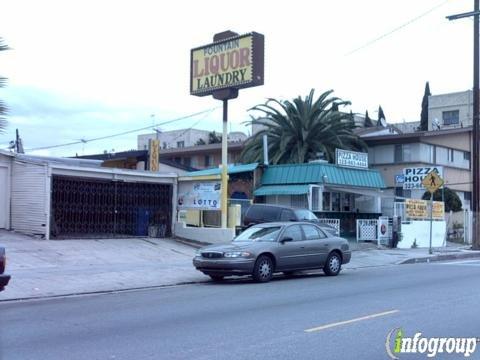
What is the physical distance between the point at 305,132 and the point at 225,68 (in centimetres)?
1667

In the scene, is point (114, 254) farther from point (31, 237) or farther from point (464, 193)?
point (464, 193)

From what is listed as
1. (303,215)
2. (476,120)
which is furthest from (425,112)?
(303,215)

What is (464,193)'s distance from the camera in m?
40.0

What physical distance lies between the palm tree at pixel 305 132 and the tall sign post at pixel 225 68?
14872 mm

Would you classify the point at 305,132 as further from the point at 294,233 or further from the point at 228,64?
the point at 294,233

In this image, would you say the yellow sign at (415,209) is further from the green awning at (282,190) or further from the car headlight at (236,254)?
the car headlight at (236,254)

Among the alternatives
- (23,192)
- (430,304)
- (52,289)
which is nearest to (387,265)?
(430,304)

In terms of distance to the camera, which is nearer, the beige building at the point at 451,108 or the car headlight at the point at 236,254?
the car headlight at the point at 236,254

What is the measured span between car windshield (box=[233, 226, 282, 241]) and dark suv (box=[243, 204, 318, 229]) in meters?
5.75

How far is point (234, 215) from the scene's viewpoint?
24188 mm

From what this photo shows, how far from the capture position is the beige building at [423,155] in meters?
36.1

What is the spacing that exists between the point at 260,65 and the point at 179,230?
737 cm

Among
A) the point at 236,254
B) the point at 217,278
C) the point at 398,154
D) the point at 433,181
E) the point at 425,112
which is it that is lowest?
the point at 217,278

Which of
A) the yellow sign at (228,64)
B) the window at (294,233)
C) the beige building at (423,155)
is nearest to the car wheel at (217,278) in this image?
the window at (294,233)
